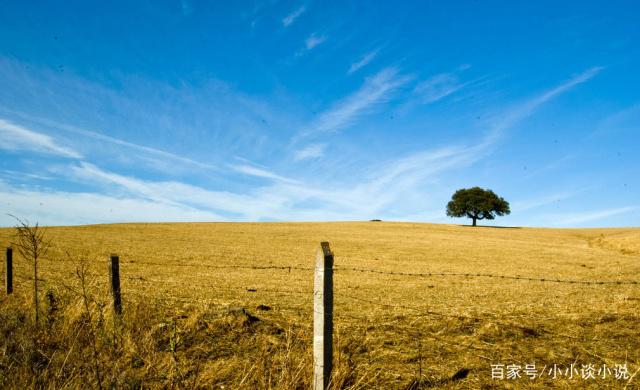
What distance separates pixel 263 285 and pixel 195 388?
31.0ft

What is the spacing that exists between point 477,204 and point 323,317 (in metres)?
89.5

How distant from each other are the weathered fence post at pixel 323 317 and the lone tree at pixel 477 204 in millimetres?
88749

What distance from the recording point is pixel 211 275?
16688mm

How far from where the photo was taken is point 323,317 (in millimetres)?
4297

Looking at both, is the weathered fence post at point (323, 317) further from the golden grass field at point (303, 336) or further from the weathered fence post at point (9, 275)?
the weathered fence post at point (9, 275)

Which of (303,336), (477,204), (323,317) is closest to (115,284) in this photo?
(303,336)

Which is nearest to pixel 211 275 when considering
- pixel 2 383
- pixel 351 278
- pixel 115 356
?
pixel 351 278

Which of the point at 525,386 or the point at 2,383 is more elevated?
the point at 2,383

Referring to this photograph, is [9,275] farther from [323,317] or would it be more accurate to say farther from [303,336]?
[323,317]

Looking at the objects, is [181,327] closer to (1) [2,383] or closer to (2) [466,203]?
(1) [2,383]

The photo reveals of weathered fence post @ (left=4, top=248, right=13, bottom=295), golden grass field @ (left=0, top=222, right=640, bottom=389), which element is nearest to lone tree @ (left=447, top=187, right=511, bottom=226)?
golden grass field @ (left=0, top=222, right=640, bottom=389)

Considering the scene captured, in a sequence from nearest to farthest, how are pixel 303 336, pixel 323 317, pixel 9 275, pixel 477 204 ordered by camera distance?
pixel 323 317 → pixel 303 336 → pixel 9 275 → pixel 477 204

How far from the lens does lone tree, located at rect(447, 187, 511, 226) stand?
8775 cm

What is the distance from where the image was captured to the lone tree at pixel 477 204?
3455 inches
